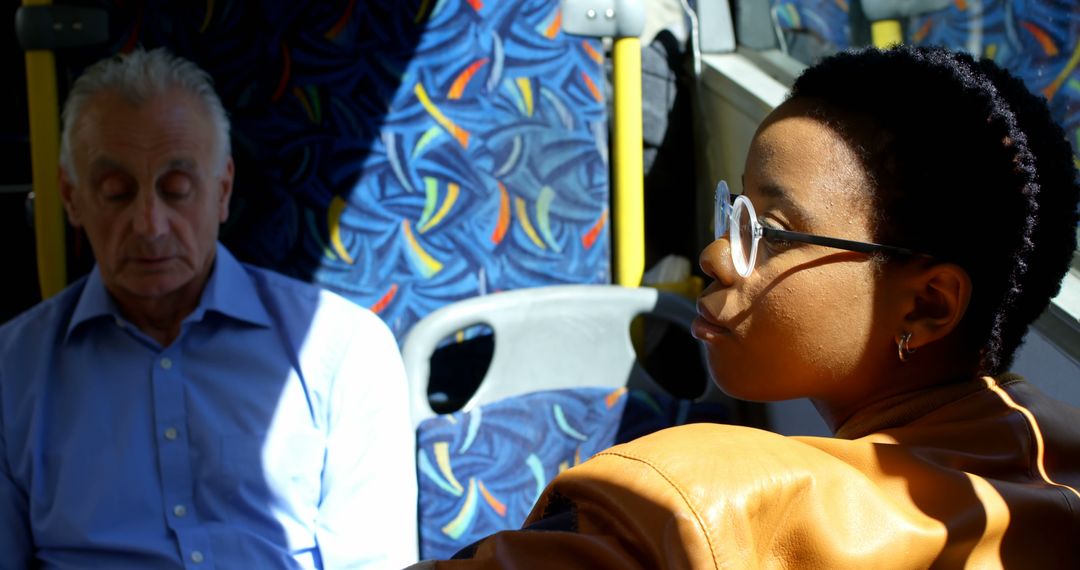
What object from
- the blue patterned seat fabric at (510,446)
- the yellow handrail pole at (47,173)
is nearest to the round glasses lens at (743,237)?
the blue patterned seat fabric at (510,446)

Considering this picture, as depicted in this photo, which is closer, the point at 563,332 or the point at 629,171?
the point at 563,332

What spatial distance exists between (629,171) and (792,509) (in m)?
2.07

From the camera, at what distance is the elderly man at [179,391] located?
1979mm

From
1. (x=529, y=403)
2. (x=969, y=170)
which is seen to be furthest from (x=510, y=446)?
(x=969, y=170)

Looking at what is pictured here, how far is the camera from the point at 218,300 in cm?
213

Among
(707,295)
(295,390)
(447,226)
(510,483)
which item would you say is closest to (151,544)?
(295,390)

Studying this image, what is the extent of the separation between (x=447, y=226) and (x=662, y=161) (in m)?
0.76

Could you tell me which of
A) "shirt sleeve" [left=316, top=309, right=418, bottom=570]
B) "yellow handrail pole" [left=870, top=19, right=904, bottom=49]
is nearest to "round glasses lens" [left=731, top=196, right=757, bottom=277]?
"shirt sleeve" [left=316, top=309, right=418, bottom=570]

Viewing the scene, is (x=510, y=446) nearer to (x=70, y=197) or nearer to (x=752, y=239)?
(x=70, y=197)

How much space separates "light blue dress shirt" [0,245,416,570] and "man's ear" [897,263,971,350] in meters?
1.31

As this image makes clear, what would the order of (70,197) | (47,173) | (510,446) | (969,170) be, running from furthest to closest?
1. (47,173)
2. (510,446)
3. (70,197)
4. (969,170)

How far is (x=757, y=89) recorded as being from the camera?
273 cm

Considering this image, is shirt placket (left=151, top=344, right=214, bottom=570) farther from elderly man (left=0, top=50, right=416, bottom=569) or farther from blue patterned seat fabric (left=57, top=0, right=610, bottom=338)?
blue patterned seat fabric (left=57, top=0, right=610, bottom=338)

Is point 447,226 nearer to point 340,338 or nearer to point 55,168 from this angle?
point 340,338
